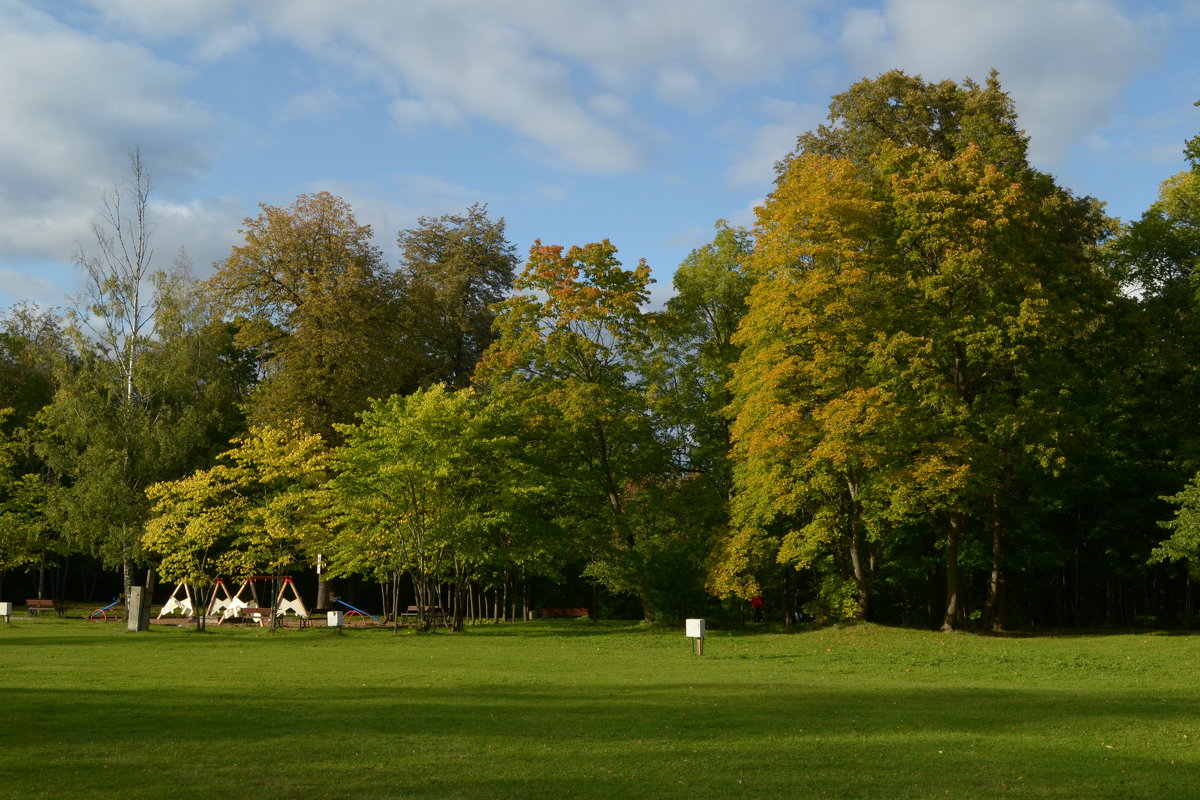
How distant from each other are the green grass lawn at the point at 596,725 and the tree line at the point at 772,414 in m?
8.04

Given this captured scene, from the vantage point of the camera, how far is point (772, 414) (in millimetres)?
30484

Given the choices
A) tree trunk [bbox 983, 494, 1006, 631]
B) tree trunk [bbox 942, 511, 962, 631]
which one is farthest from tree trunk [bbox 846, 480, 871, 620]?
tree trunk [bbox 983, 494, 1006, 631]

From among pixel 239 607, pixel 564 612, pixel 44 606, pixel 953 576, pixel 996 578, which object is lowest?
pixel 564 612

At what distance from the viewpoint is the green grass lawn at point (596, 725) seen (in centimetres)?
969

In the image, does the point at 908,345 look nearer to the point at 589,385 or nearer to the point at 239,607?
the point at 589,385

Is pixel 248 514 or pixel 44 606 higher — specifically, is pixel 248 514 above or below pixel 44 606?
above

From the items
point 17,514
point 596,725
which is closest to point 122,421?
point 17,514

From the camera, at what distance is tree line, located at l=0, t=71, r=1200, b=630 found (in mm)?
30422

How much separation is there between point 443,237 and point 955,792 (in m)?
46.6

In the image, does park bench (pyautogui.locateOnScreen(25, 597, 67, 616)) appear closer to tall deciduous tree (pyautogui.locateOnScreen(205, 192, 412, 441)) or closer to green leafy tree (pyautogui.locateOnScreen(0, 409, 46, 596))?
green leafy tree (pyautogui.locateOnScreen(0, 409, 46, 596))

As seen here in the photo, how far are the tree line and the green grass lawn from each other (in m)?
8.04

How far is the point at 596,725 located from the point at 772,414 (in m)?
18.4

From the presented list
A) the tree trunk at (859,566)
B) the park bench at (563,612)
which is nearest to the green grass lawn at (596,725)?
the tree trunk at (859,566)

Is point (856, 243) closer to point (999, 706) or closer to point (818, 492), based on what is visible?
point (818, 492)
